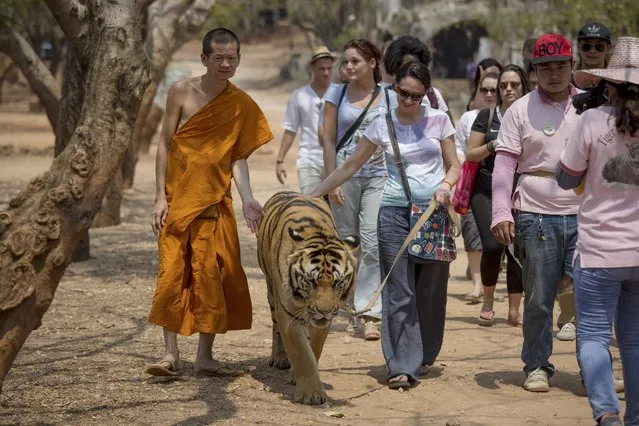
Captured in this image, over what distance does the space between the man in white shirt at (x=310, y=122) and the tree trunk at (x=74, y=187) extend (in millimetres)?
3896

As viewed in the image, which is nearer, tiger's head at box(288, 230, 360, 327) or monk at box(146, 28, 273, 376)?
tiger's head at box(288, 230, 360, 327)

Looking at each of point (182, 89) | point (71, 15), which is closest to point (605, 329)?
point (182, 89)

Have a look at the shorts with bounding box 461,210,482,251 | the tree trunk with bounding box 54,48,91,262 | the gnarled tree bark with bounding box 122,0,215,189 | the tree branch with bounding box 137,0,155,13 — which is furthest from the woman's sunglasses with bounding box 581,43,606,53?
the gnarled tree bark with bounding box 122,0,215,189

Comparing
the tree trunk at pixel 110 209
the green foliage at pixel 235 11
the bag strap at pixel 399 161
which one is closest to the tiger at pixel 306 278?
the bag strap at pixel 399 161

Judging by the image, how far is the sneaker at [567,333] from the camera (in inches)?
315

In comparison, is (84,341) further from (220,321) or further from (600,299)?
(600,299)

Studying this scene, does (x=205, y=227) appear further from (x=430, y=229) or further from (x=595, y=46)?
(x=595, y=46)

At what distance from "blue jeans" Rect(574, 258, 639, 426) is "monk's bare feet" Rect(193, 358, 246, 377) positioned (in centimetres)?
230

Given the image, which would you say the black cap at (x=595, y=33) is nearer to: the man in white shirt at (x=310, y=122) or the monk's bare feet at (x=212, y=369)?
the man in white shirt at (x=310, y=122)

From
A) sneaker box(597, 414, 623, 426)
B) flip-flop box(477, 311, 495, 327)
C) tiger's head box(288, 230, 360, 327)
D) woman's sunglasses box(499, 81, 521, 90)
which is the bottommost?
flip-flop box(477, 311, 495, 327)

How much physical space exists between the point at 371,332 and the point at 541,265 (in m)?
2.07

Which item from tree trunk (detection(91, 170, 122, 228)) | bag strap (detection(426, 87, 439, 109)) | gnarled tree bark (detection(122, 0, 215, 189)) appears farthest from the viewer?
gnarled tree bark (detection(122, 0, 215, 189))

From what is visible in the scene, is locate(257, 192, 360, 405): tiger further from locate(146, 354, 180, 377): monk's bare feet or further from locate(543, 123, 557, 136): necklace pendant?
locate(543, 123, 557, 136): necklace pendant

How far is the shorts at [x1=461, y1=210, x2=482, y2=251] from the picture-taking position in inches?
379
